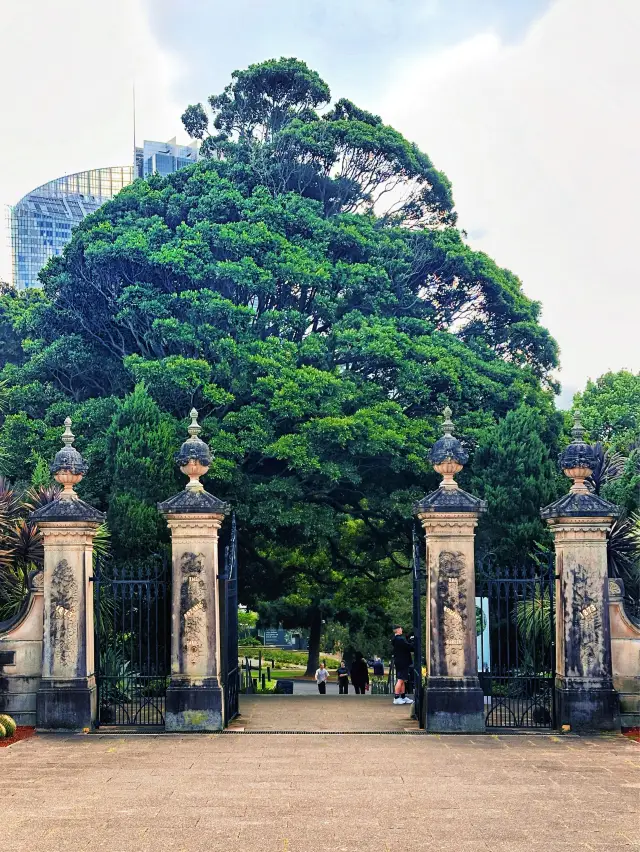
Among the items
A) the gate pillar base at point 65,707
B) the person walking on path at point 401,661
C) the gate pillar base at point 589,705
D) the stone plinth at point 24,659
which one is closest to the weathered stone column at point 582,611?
the gate pillar base at point 589,705

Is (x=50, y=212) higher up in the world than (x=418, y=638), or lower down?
higher up

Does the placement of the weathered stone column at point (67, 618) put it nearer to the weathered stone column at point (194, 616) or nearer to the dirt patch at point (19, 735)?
the dirt patch at point (19, 735)

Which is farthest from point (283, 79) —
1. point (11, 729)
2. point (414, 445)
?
point (11, 729)

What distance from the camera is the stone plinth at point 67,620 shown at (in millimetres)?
14234

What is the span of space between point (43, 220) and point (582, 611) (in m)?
85.1

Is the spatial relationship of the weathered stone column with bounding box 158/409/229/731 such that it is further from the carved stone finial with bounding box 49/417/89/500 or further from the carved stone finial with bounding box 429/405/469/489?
the carved stone finial with bounding box 429/405/469/489

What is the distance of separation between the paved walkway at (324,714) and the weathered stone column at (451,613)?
34.3 inches

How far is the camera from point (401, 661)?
17641mm

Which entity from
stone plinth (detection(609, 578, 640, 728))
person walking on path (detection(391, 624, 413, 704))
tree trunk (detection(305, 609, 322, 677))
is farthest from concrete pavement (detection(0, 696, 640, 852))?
tree trunk (detection(305, 609, 322, 677))

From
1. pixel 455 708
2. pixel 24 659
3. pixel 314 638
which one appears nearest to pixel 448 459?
pixel 455 708

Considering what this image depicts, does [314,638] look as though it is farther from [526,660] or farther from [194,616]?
[194,616]

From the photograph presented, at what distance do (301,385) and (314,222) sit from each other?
452 centimetres

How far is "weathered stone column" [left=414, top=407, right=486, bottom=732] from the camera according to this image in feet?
46.3

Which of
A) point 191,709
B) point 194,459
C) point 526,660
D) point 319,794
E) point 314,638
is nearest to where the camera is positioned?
point 319,794
